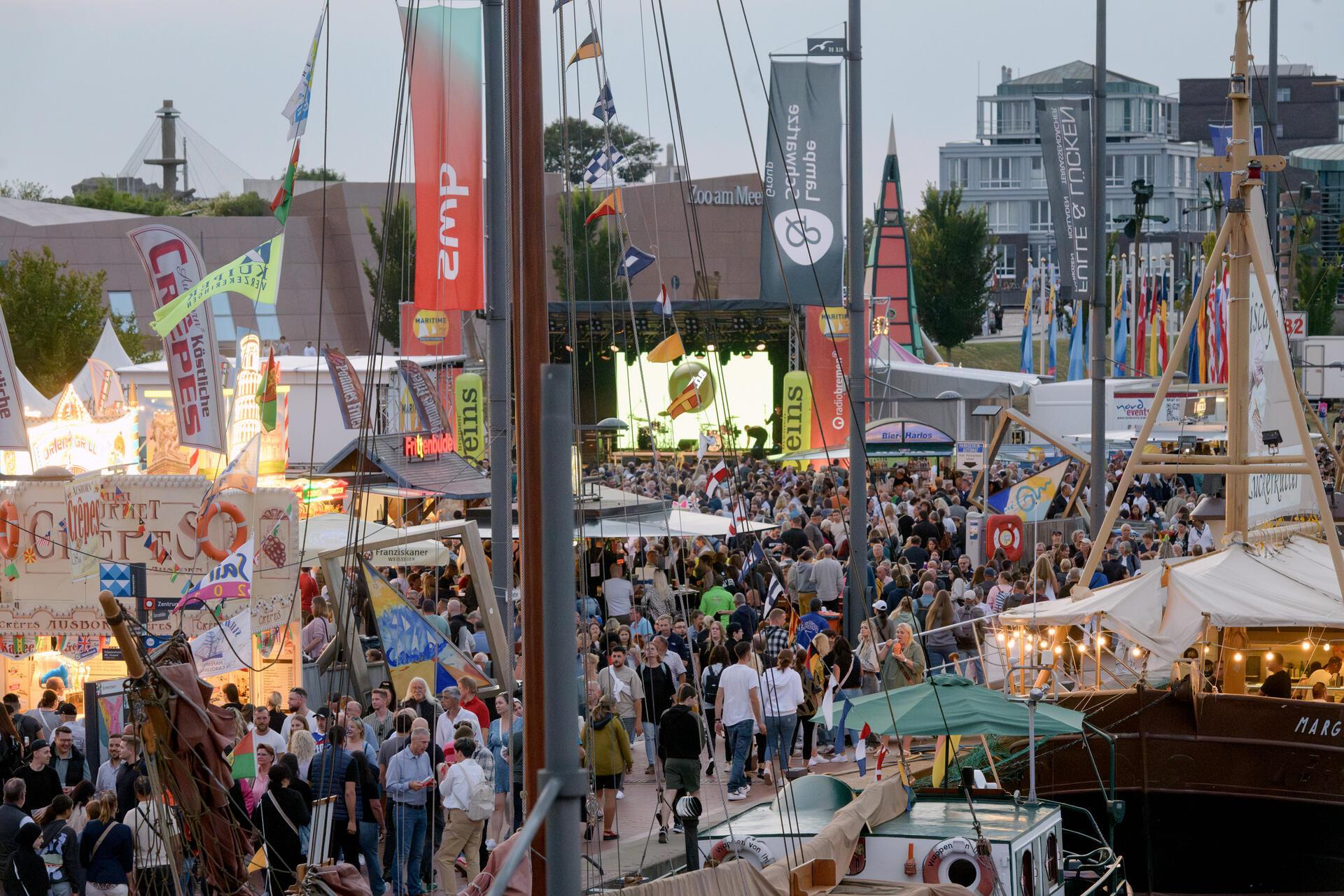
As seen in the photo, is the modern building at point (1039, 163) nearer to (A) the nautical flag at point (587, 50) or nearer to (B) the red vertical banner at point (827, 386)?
(B) the red vertical banner at point (827, 386)

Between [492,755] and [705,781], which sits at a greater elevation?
[492,755]

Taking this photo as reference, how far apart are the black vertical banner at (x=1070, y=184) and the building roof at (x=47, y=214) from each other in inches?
Answer: 1818

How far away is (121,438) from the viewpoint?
894 inches

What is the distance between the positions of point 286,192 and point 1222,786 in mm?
9149

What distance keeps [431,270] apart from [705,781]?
231 inches

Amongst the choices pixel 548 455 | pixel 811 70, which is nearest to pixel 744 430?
pixel 811 70

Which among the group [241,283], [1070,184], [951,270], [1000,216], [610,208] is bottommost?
[241,283]

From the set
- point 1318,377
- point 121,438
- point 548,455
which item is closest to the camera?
point 548,455

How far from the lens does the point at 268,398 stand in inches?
821

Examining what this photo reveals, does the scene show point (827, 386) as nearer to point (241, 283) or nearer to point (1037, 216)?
point (241, 283)

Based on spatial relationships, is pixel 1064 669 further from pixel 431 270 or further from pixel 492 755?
pixel 431 270

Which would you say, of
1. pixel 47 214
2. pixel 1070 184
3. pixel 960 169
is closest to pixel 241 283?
pixel 1070 184

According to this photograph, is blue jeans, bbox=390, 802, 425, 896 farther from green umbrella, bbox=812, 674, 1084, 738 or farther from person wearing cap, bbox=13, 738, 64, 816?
green umbrella, bbox=812, 674, 1084, 738

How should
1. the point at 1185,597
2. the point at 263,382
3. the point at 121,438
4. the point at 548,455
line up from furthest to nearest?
the point at 121,438 → the point at 263,382 → the point at 1185,597 → the point at 548,455
